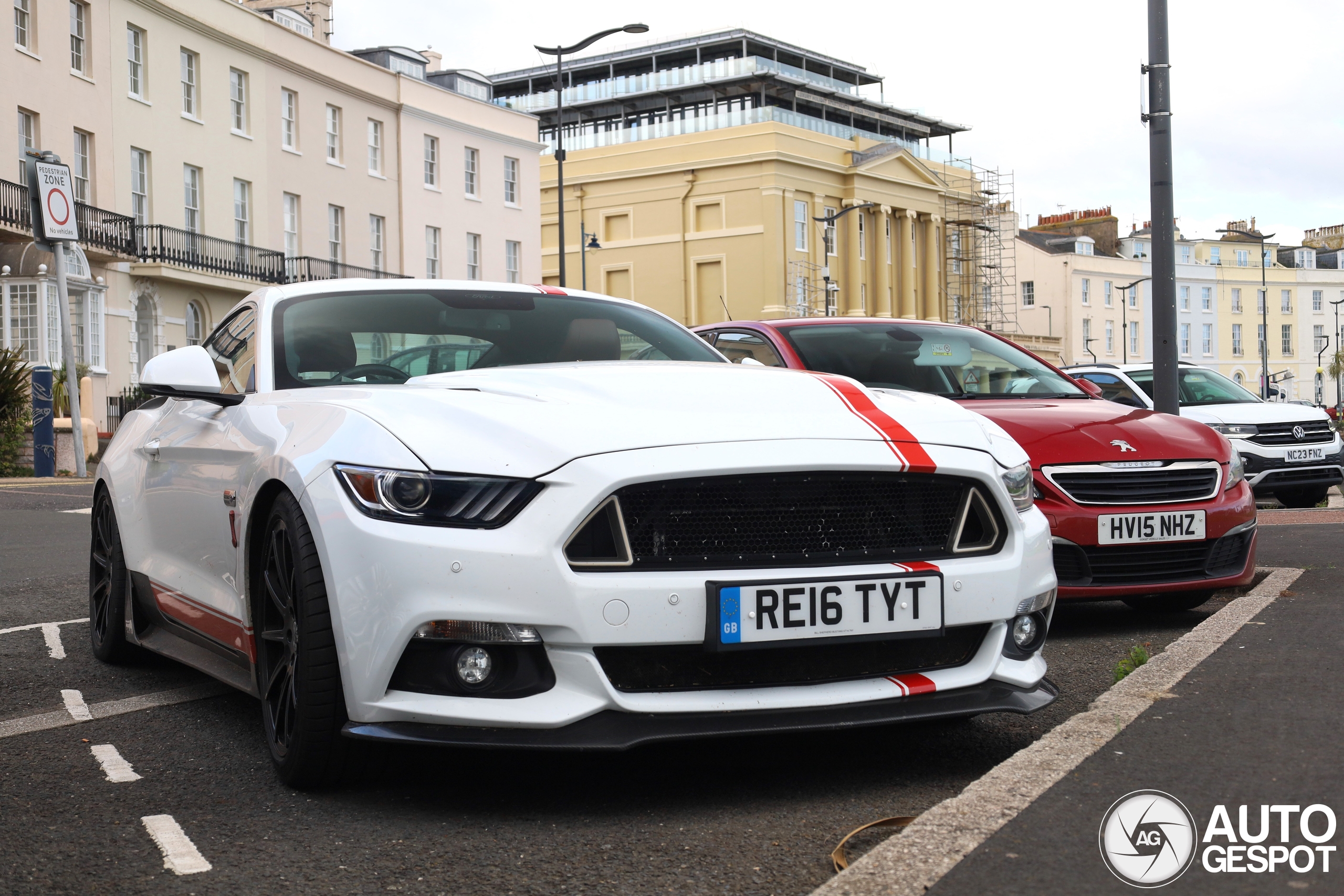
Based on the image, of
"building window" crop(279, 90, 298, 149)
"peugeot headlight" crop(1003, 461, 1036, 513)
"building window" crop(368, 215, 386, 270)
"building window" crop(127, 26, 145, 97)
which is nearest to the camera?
"peugeot headlight" crop(1003, 461, 1036, 513)

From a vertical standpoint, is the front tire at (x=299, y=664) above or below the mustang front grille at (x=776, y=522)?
below

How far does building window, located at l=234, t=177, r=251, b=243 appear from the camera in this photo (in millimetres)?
37594

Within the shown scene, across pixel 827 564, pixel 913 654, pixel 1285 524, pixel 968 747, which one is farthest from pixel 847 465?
pixel 1285 524

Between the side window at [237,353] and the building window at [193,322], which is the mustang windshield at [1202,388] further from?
the building window at [193,322]

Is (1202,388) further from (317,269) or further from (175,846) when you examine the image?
(317,269)

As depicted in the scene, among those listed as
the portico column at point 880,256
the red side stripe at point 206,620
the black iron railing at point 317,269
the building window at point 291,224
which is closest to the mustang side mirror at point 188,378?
the red side stripe at point 206,620

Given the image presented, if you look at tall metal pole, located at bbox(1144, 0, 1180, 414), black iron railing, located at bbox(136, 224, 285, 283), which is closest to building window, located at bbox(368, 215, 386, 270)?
black iron railing, located at bbox(136, 224, 285, 283)

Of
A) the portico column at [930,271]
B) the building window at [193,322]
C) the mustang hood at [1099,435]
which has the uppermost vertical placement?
A: the portico column at [930,271]

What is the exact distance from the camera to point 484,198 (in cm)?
4750

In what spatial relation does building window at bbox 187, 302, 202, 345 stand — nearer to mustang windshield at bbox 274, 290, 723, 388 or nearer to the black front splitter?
mustang windshield at bbox 274, 290, 723, 388

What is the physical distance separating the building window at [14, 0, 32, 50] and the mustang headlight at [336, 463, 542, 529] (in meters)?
30.9

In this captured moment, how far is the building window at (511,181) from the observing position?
160 ft

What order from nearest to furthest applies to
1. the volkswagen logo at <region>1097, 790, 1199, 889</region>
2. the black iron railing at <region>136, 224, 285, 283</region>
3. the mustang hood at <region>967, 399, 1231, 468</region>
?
the volkswagen logo at <region>1097, 790, 1199, 889</region> < the mustang hood at <region>967, 399, 1231, 468</region> < the black iron railing at <region>136, 224, 285, 283</region>

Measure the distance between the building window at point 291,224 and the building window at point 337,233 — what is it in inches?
54.2
